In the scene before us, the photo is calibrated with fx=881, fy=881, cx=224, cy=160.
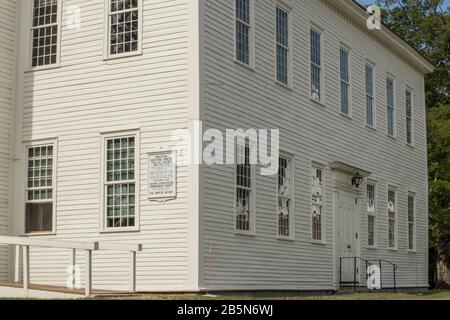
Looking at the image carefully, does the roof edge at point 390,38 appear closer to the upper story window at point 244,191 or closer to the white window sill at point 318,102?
the white window sill at point 318,102

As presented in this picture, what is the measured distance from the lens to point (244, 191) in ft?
70.3

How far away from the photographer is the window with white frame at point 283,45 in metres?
24.0

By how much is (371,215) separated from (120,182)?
1225 centimetres

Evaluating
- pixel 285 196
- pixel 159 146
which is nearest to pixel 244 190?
pixel 285 196

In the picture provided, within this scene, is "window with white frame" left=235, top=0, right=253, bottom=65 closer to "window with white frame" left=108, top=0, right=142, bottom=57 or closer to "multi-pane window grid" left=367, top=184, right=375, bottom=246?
"window with white frame" left=108, top=0, right=142, bottom=57

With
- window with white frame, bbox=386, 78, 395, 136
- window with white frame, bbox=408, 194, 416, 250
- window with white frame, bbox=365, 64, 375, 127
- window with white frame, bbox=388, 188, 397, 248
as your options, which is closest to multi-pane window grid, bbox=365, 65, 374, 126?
window with white frame, bbox=365, 64, 375, 127

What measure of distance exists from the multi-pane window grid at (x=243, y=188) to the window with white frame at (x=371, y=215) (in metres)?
9.07

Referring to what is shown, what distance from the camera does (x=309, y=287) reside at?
24.6 meters

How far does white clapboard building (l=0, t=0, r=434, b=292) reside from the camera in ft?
64.0

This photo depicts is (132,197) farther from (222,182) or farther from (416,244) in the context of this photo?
(416,244)

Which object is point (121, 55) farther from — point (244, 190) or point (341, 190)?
point (341, 190)

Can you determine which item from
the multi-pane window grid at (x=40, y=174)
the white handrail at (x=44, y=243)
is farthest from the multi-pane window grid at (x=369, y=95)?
the white handrail at (x=44, y=243)

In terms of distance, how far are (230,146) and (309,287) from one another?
5.99m
